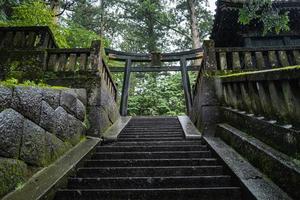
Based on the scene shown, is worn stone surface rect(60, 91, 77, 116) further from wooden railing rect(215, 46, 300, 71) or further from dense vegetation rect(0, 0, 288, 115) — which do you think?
dense vegetation rect(0, 0, 288, 115)

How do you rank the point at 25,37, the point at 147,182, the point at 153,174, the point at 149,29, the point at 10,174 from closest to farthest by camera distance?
1. the point at 10,174
2. the point at 147,182
3. the point at 153,174
4. the point at 25,37
5. the point at 149,29

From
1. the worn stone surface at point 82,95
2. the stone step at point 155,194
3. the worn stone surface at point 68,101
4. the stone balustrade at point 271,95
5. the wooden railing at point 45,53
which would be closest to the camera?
the stone balustrade at point 271,95

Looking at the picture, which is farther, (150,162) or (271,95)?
(150,162)

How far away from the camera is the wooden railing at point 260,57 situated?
6.34 metres

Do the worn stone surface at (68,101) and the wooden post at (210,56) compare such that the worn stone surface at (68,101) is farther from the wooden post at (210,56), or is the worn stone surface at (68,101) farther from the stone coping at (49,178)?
the wooden post at (210,56)

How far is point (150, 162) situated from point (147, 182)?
80 centimetres

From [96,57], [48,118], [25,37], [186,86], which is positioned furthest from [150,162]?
[186,86]

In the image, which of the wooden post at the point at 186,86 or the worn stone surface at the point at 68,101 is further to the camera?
the wooden post at the point at 186,86

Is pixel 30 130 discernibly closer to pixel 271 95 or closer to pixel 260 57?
pixel 271 95

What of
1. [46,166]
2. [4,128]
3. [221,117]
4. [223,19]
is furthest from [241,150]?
[223,19]

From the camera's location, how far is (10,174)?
290 centimetres

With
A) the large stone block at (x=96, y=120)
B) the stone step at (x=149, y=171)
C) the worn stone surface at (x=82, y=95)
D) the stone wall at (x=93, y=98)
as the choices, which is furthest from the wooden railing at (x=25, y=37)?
the stone step at (x=149, y=171)

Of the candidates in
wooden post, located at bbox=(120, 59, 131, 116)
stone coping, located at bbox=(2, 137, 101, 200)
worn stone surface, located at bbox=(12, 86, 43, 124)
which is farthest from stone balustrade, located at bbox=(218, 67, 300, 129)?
wooden post, located at bbox=(120, 59, 131, 116)

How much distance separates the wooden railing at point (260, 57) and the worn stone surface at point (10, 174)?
16.6 ft
